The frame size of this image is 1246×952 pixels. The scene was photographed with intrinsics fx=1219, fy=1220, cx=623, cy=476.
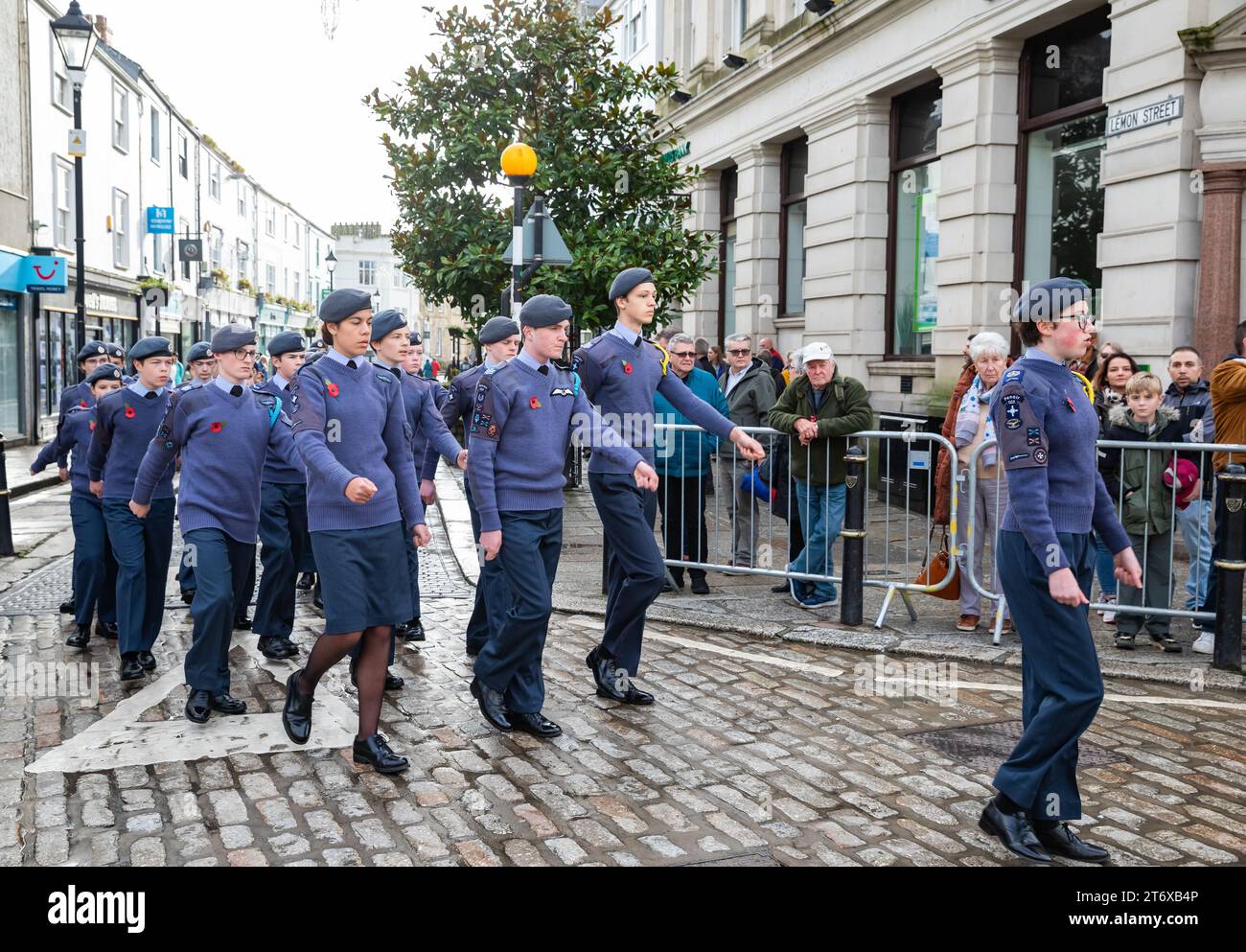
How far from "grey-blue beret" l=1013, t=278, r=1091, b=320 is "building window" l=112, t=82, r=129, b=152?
33.7 meters

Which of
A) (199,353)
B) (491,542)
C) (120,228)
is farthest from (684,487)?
(120,228)

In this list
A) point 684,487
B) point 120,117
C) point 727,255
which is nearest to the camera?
point 684,487

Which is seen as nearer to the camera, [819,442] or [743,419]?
[819,442]

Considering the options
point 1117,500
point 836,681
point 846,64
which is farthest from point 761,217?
point 836,681

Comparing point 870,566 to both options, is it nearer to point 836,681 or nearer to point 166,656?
point 836,681

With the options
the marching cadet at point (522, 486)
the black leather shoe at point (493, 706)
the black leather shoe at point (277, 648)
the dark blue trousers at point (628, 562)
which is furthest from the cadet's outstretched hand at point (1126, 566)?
A: the black leather shoe at point (277, 648)

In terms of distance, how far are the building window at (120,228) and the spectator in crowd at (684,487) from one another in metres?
27.8

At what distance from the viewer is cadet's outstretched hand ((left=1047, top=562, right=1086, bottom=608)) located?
4.12 m

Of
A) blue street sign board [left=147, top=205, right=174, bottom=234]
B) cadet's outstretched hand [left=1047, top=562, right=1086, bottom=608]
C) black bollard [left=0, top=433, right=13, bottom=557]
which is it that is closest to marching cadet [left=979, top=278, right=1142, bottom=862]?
cadet's outstretched hand [left=1047, top=562, right=1086, bottom=608]

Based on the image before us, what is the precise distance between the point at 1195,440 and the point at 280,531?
5877mm

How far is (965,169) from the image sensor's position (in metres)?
14.0

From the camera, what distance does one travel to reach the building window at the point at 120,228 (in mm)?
33312

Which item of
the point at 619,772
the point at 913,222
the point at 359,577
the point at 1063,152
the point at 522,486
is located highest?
the point at 1063,152

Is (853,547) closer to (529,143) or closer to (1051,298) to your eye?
(1051,298)
